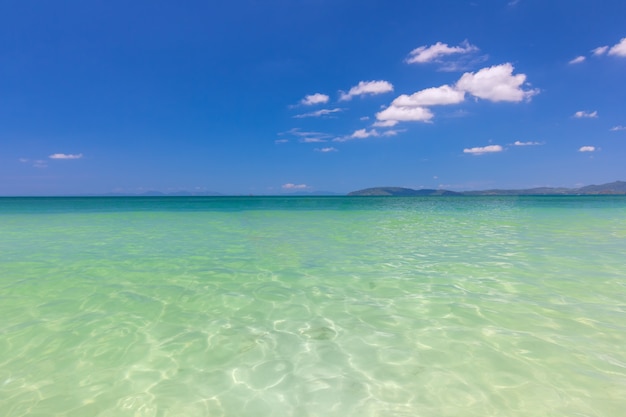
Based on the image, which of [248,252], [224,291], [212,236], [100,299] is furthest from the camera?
[212,236]

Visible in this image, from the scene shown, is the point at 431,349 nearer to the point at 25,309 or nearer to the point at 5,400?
the point at 5,400

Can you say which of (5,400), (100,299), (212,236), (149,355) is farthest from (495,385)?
(212,236)

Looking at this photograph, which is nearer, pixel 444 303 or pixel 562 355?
pixel 562 355

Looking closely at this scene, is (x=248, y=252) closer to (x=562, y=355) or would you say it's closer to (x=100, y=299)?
(x=100, y=299)

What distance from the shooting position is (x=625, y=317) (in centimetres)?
508

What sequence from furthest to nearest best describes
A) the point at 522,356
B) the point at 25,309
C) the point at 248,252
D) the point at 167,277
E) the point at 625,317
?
the point at 248,252 → the point at 167,277 → the point at 25,309 → the point at 625,317 → the point at 522,356

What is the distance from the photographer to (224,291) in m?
6.70

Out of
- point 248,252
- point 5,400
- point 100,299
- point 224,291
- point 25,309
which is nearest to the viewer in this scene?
point 5,400

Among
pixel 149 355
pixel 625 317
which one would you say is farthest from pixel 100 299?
pixel 625 317

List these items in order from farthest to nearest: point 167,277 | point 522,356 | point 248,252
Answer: point 248,252 → point 167,277 → point 522,356

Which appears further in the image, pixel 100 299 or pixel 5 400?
pixel 100 299

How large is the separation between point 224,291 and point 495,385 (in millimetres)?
4861

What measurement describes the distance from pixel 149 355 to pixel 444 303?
15.0 feet

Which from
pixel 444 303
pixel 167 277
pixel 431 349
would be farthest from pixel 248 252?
pixel 431 349
